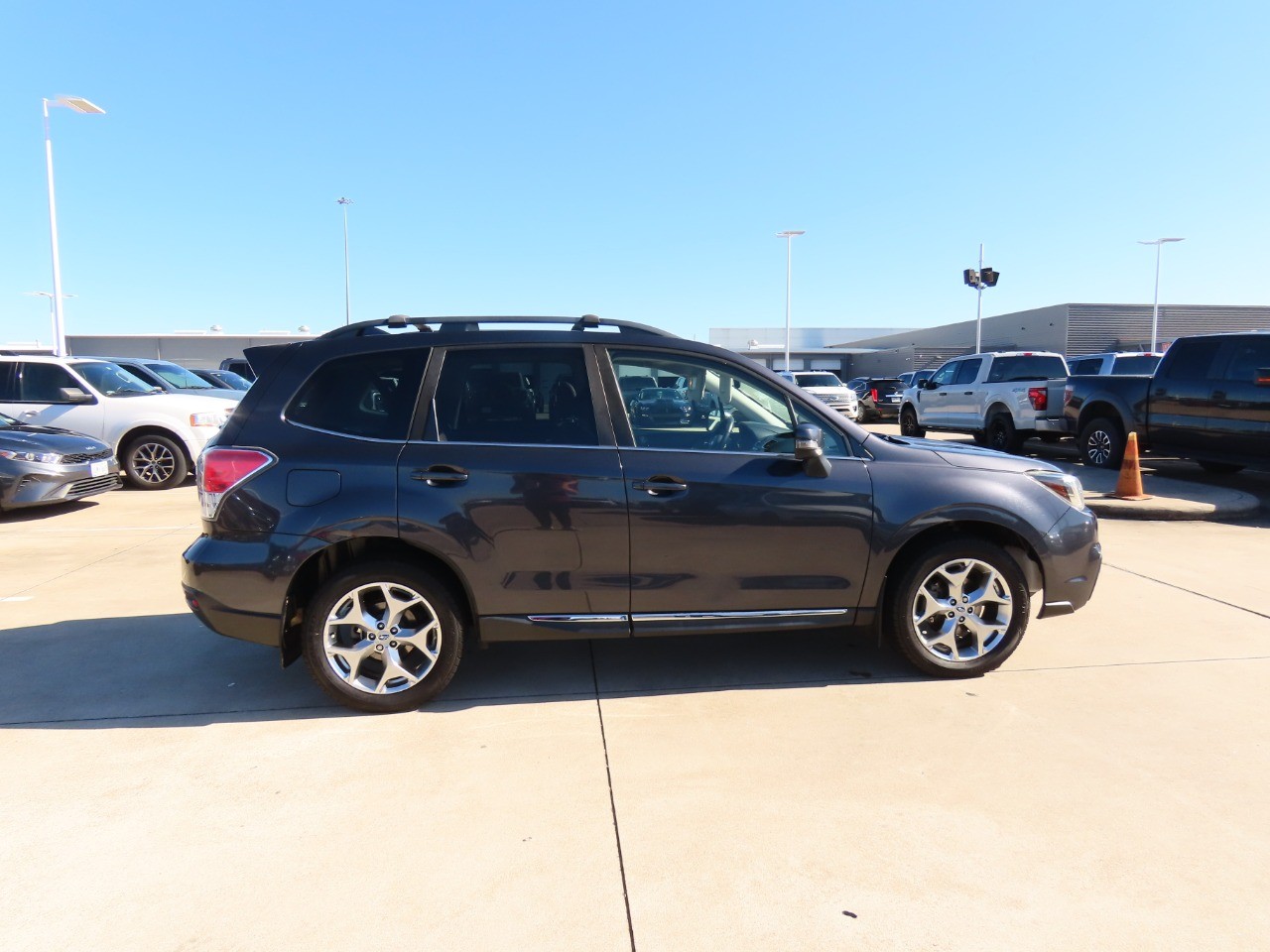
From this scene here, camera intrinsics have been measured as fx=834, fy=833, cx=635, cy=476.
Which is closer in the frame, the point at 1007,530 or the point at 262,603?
the point at 262,603

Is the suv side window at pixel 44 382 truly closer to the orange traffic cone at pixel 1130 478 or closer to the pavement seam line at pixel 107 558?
the pavement seam line at pixel 107 558

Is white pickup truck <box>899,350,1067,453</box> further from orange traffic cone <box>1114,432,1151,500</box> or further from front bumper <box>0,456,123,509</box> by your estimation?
front bumper <box>0,456,123,509</box>

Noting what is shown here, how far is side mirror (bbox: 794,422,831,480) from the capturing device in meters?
3.86

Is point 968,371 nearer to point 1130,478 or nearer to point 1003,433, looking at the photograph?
point 1003,433

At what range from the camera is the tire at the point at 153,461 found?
11031 millimetres

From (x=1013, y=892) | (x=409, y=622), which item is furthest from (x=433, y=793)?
(x=1013, y=892)

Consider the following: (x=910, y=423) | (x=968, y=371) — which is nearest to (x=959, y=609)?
(x=968, y=371)

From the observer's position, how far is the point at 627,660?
4.55m

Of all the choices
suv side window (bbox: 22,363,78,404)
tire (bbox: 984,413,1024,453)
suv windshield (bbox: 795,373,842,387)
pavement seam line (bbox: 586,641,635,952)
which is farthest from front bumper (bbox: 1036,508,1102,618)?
suv windshield (bbox: 795,373,842,387)

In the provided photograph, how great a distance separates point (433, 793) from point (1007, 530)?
3003mm

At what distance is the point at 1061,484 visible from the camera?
14.6 ft

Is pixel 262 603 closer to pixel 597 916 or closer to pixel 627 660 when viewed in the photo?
pixel 627 660

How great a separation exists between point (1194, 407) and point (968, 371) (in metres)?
6.03

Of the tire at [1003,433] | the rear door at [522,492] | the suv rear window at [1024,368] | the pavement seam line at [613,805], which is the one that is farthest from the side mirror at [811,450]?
the suv rear window at [1024,368]
